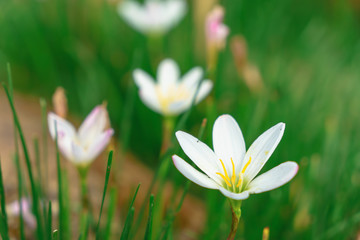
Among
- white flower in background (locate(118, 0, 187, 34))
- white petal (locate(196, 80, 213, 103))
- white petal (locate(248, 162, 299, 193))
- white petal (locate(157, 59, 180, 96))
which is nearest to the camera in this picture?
white petal (locate(248, 162, 299, 193))

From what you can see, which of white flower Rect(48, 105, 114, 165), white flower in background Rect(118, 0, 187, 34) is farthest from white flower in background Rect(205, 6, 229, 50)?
white flower in background Rect(118, 0, 187, 34)

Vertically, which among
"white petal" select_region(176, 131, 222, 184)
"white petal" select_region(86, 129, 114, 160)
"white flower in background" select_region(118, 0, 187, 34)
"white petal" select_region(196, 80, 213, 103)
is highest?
"white flower in background" select_region(118, 0, 187, 34)

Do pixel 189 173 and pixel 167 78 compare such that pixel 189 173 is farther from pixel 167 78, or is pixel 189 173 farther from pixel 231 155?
pixel 167 78

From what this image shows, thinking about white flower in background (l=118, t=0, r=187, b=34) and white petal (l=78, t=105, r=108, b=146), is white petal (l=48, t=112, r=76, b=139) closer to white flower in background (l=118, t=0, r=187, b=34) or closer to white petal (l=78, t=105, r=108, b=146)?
white petal (l=78, t=105, r=108, b=146)

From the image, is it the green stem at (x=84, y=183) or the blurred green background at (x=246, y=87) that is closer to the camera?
the green stem at (x=84, y=183)

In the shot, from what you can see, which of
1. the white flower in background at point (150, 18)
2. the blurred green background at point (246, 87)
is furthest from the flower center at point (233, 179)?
the white flower in background at point (150, 18)

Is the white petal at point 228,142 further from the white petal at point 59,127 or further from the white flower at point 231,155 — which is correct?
the white petal at point 59,127
